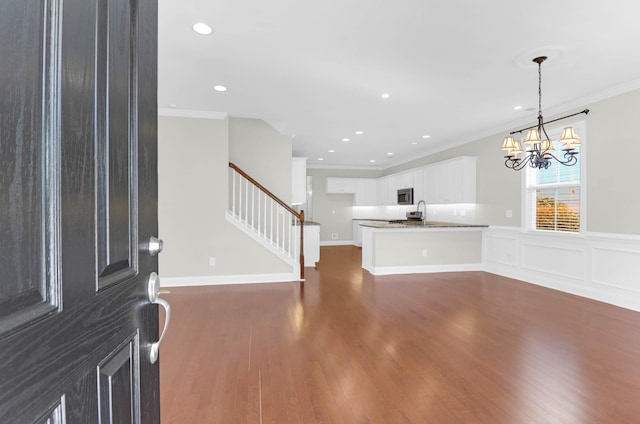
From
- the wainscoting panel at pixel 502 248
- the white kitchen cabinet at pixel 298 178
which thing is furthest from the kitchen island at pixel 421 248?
the white kitchen cabinet at pixel 298 178

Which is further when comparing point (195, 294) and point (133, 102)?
point (195, 294)

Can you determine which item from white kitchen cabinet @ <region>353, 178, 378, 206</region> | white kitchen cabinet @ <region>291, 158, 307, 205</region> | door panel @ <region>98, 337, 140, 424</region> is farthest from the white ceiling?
white kitchen cabinet @ <region>353, 178, 378, 206</region>

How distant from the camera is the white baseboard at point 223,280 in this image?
185 inches

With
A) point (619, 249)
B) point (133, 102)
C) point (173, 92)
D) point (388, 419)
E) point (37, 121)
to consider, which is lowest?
point (388, 419)

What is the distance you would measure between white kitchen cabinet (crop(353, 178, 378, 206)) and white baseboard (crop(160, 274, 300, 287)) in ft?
18.1

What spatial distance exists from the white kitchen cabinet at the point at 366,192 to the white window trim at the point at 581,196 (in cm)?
528

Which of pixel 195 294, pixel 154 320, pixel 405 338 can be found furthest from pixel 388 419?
pixel 195 294

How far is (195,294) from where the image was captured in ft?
14.0

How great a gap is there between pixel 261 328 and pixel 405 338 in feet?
4.36

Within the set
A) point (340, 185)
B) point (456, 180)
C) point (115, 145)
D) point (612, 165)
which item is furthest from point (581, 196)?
→ point (340, 185)

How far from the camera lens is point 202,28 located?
261 centimetres

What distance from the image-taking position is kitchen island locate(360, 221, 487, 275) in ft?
18.4

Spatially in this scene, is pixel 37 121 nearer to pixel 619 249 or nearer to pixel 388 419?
pixel 388 419

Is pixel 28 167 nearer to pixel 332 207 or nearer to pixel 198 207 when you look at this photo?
pixel 198 207
